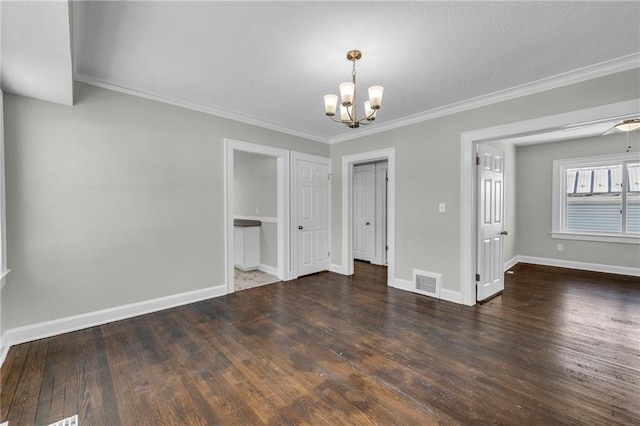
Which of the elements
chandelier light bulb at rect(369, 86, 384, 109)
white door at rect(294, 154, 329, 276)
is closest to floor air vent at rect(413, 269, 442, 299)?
white door at rect(294, 154, 329, 276)

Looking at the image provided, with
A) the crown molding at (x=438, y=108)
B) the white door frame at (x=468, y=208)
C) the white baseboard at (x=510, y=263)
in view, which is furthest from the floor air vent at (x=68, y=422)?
the white baseboard at (x=510, y=263)

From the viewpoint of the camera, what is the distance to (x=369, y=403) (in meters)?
1.78

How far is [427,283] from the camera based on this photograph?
3916 millimetres

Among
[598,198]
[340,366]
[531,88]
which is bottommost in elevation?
[340,366]

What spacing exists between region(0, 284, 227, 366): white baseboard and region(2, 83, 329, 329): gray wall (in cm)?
6

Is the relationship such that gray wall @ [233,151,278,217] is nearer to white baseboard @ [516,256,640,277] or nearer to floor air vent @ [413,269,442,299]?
floor air vent @ [413,269,442,299]

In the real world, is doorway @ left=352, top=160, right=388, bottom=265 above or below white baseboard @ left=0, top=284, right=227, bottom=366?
above

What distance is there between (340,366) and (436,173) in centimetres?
289

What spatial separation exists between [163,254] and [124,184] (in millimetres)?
933

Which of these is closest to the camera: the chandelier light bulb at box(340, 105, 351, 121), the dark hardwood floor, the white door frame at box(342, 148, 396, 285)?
the dark hardwood floor

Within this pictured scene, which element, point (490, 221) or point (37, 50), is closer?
point (37, 50)

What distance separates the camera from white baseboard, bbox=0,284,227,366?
2.49 m

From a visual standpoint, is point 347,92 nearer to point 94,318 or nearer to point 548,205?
point 94,318

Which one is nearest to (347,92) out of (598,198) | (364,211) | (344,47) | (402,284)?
(344,47)
